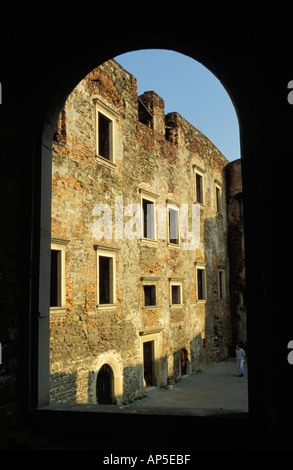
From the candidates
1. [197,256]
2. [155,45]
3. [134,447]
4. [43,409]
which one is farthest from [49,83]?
[197,256]

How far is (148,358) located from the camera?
47.3 ft

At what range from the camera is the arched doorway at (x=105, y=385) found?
10977mm

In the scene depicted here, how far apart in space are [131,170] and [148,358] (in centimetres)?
646

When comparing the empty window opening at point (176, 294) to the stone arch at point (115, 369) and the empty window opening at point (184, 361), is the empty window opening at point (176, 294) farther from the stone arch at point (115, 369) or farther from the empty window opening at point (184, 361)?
the stone arch at point (115, 369)

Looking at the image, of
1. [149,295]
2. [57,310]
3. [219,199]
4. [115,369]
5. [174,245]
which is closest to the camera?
[57,310]

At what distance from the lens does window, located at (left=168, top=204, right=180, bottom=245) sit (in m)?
16.4

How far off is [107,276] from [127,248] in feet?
4.22

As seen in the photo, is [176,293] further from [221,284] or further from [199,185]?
[199,185]

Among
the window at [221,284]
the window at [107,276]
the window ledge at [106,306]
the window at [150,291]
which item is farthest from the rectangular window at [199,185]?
the window ledge at [106,306]

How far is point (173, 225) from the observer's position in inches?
652

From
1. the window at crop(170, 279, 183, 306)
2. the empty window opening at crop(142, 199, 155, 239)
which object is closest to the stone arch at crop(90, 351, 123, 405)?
the empty window opening at crop(142, 199, 155, 239)

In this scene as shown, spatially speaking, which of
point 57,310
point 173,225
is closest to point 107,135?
point 173,225

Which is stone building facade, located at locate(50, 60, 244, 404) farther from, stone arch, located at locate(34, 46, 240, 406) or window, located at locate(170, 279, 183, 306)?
stone arch, located at locate(34, 46, 240, 406)

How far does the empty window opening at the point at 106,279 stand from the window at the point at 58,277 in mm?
2081
